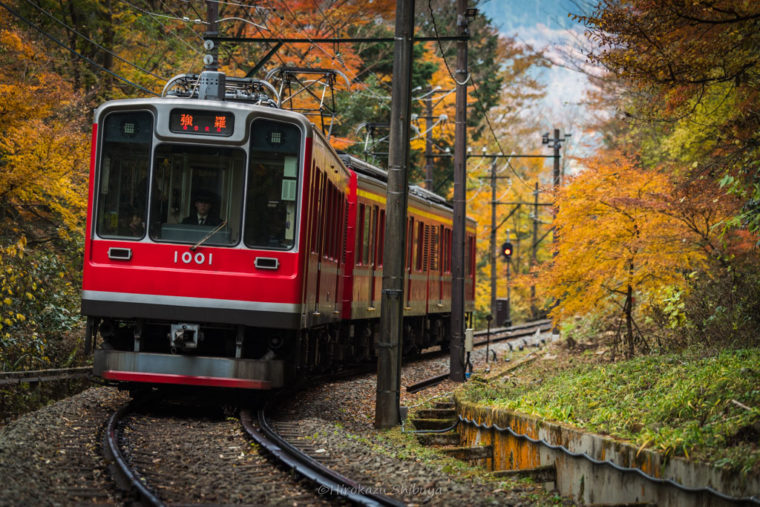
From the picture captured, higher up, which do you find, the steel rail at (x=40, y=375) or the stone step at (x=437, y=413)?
the steel rail at (x=40, y=375)

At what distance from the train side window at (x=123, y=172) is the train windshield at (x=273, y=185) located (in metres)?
1.10

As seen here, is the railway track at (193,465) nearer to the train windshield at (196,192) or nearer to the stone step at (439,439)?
the train windshield at (196,192)

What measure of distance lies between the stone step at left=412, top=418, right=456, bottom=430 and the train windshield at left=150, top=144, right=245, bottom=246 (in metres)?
3.35

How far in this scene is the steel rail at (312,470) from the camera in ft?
19.6

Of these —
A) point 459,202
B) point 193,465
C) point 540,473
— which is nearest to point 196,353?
point 193,465

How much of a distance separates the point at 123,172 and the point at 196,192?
0.79 m

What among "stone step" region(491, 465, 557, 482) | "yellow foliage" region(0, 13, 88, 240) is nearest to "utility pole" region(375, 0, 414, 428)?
"stone step" region(491, 465, 557, 482)

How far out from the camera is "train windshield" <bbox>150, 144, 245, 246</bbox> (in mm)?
9617

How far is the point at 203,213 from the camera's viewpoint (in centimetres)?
967

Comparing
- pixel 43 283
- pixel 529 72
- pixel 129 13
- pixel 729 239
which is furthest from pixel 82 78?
pixel 529 72

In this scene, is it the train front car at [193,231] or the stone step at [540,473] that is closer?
the stone step at [540,473]

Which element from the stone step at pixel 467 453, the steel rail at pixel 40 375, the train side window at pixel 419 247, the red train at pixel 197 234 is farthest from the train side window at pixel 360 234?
the stone step at pixel 467 453

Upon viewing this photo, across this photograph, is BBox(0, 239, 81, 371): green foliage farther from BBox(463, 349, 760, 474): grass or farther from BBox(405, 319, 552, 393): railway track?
BBox(463, 349, 760, 474): grass

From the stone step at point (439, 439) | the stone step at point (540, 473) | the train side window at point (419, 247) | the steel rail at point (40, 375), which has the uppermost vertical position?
the train side window at point (419, 247)
